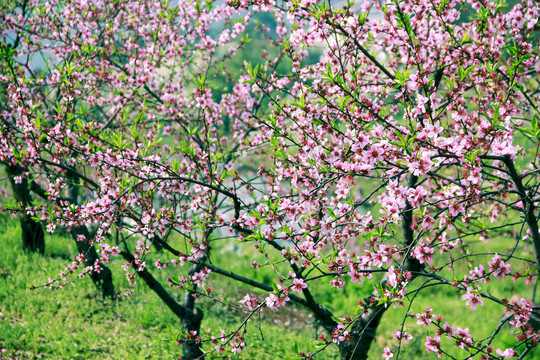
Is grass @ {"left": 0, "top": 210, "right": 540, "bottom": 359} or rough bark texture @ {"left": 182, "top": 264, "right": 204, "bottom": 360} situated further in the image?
grass @ {"left": 0, "top": 210, "right": 540, "bottom": 359}

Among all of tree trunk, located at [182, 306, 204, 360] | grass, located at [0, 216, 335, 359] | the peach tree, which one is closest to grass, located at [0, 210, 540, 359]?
grass, located at [0, 216, 335, 359]

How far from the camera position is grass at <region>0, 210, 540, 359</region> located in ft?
17.3

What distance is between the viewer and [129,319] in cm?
628

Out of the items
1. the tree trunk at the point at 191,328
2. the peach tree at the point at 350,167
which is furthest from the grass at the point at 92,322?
the peach tree at the point at 350,167

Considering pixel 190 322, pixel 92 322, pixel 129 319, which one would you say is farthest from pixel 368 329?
pixel 92 322

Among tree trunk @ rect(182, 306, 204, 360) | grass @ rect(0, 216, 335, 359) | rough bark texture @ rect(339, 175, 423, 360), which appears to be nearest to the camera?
rough bark texture @ rect(339, 175, 423, 360)

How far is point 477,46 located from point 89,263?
593cm

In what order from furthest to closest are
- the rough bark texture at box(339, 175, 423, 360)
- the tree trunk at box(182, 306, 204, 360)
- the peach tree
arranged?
the tree trunk at box(182, 306, 204, 360) → the rough bark texture at box(339, 175, 423, 360) → the peach tree

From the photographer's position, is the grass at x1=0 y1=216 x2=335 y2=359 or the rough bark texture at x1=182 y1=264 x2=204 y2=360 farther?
the grass at x1=0 y1=216 x2=335 y2=359

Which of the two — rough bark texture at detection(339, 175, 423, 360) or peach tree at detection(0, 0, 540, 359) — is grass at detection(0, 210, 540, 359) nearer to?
rough bark texture at detection(339, 175, 423, 360)

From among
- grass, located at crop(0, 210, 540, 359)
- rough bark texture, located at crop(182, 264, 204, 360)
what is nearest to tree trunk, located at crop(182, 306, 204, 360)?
rough bark texture, located at crop(182, 264, 204, 360)

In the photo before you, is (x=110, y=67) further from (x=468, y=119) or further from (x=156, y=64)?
(x=468, y=119)

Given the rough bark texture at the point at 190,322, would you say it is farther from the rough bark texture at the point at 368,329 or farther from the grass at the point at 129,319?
the rough bark texture at the point at 368,329

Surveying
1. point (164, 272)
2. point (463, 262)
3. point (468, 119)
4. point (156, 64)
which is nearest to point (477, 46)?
point (468, 119)
